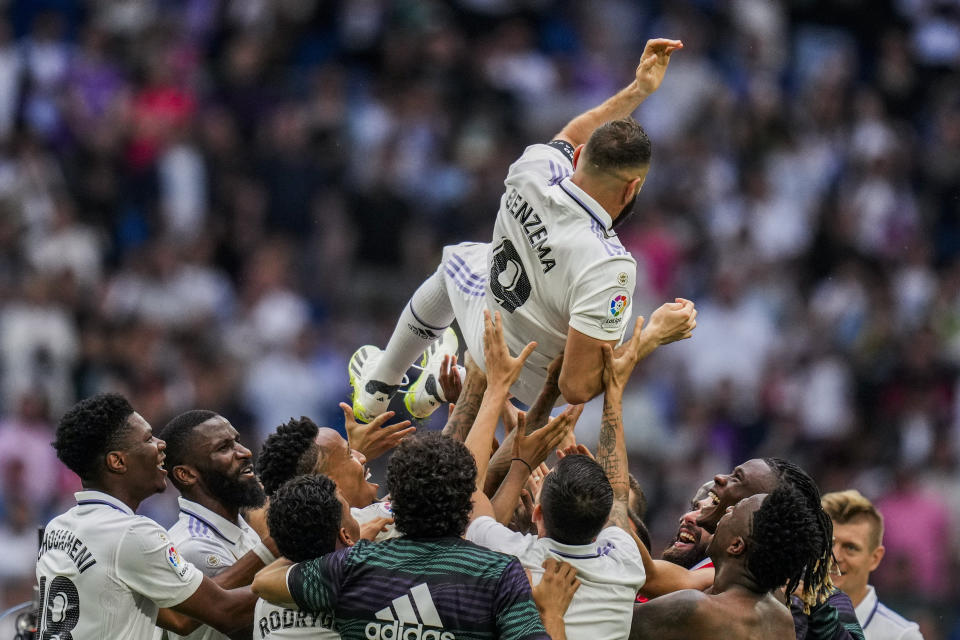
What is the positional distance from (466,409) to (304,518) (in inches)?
67.8

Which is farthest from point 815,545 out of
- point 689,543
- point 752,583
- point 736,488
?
point 689,543

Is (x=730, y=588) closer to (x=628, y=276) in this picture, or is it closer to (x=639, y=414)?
(x=628, y=276)

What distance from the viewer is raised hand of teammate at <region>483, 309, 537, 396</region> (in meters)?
6.68

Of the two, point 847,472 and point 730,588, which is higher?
point 730,588

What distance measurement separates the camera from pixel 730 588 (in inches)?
235

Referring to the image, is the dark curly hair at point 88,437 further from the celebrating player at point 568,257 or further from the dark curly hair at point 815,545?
the dark curly hair at point 815,545

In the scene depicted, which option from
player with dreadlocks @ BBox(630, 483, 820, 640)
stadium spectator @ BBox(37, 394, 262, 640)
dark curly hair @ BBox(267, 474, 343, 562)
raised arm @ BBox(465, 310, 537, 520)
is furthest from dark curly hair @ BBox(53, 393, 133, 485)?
player with dreadlocks @ BBox(630, 483, 820, 640)

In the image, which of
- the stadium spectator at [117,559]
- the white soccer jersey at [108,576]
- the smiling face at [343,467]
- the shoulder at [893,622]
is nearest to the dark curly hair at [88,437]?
the stadium spectator at [117,559]

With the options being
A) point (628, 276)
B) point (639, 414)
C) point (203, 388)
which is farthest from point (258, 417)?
point (628, 276)

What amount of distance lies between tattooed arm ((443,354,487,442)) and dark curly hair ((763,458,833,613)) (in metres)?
1.55

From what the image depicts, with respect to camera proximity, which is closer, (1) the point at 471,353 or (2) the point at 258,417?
(1) the point at 471,353

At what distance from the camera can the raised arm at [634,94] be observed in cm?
714

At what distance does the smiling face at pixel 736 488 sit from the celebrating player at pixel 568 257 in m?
0.72

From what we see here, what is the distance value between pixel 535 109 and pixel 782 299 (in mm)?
3952
